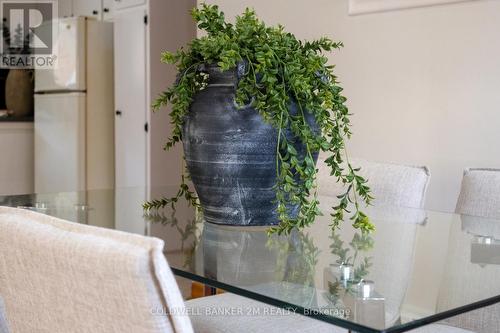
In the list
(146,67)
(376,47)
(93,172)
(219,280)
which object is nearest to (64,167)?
(93,172)

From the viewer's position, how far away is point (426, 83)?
278 cm

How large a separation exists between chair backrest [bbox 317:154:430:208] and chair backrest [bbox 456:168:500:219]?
13 centimetres

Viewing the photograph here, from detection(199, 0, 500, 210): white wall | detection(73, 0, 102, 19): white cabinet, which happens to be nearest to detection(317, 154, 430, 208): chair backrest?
detection(199, 0, 500, 210): white wall

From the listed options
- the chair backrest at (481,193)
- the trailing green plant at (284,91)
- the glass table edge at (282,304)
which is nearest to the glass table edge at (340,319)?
the glass table edge at (282,304)

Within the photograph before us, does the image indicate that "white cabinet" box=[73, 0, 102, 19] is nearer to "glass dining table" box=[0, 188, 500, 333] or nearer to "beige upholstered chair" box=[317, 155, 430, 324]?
"beige upholstered chair" box=[317, 155, 430, 324]

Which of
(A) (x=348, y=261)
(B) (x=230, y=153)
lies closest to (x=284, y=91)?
(B) (x=230, y=153)

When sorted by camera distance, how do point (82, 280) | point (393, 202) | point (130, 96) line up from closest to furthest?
point (82, 280)
point (393, 202)
point (130, 96)

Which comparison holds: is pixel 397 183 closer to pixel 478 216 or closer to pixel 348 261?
pixel 478 216

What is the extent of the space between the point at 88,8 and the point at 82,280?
17.3 ft

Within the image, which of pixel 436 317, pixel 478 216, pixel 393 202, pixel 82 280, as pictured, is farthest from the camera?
pixel 393 202

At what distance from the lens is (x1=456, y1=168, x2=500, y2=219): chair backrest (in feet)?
5.91

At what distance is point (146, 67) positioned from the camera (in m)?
4.87

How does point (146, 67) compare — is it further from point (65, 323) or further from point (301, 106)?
point (65, 323)

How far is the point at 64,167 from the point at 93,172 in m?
0.27
